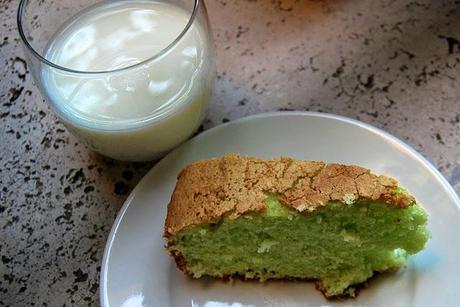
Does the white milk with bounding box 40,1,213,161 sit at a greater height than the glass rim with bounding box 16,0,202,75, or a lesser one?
lesser

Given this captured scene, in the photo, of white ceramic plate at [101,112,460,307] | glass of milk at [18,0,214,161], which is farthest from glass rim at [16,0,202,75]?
white ceramic plate at [101,112,460,307]

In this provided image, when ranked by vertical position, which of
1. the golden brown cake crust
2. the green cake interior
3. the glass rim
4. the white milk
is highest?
the glass rim

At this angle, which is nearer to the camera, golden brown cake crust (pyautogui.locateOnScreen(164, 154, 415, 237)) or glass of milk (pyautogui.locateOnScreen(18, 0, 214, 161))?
golden brown cake crust (pyautogui.locateOnScreen(164, 154, 415, 237))

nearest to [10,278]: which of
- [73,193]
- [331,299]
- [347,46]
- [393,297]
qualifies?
[73,193]

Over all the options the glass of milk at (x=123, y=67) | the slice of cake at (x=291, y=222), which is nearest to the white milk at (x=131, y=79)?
the glass of milk at (x=123, y=67)

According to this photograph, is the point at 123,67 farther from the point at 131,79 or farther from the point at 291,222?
the point at 291,222

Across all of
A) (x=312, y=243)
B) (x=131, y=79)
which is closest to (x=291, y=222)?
(x=312, y=243)

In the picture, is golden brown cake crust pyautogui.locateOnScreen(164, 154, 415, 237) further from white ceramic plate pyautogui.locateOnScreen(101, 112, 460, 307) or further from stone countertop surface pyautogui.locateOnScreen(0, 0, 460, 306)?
stone countertop surface pyautogui.locateOnScreen(0, 0, 460, 306)

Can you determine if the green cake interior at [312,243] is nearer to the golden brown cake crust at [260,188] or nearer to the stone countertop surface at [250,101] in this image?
the golden brown cake crust at [260,188]
